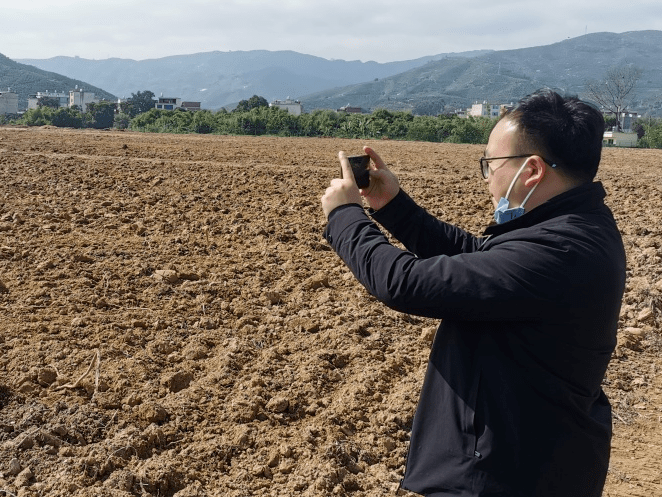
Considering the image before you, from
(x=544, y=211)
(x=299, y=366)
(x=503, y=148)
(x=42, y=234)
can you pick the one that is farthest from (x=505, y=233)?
(x=42, y=234)

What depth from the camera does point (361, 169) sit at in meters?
2.18

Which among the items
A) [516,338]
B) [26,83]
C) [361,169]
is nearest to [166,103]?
[361,169]

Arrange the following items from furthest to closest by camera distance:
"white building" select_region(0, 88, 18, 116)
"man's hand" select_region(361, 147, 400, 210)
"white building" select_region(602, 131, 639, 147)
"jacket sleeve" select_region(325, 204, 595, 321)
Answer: "white building" select_region(0, 88, 18, 116), "white building" select_region(602, 131, 639, 147), "man's hand" select_region(361, 147, 400, 210), "jacket sleeve" select_region(325, 204, 595, 321)

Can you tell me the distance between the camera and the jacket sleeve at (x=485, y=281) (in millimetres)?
1592

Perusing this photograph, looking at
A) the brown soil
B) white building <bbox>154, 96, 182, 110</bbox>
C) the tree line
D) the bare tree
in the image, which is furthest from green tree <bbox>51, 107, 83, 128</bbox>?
the brown soil

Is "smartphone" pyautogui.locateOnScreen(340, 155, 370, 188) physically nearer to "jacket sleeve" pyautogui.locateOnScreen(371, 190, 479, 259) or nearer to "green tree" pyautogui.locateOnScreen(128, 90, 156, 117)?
"jacket sleeve" pyautogui.locateOnScreen(371, 190, 479, 259)

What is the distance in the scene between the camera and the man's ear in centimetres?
176

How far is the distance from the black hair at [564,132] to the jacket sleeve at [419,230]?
2.04 feet

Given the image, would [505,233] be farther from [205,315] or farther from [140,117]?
[140,117]

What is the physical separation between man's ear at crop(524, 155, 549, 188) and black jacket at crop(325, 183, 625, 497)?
70 mm

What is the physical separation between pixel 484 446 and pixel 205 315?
158 inches

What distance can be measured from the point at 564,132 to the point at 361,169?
670 millimetres

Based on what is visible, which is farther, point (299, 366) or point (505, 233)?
point (299, 366)

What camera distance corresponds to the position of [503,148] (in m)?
1.82
